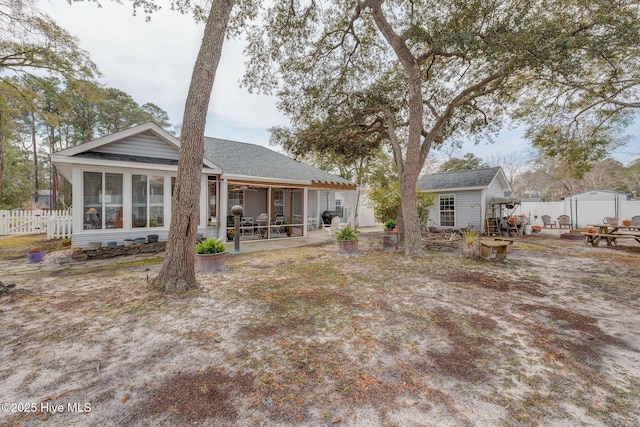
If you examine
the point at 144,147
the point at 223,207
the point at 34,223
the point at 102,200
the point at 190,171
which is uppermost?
the point at 144,147

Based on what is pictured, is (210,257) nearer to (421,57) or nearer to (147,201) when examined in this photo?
(147,201)

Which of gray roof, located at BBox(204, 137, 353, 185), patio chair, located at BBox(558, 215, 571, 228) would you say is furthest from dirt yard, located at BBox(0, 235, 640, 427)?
patio chair, located at BBox(558, 215, 571, 228)

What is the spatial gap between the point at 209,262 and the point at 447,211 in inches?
571

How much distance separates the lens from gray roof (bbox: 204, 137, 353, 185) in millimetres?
10133

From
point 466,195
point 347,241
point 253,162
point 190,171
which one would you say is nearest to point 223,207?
point 253,162

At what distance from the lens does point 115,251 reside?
7492mm

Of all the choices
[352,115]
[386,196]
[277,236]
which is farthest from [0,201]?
[386,196]

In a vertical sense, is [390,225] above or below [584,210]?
below

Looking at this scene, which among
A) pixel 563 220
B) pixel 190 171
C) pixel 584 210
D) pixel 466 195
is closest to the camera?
pixel 190 171

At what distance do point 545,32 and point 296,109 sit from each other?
24.4ft

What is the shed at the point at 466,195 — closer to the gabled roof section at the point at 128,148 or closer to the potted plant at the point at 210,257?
the gabled roof section at the point at 128,148

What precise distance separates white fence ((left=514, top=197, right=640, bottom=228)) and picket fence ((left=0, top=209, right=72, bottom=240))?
25581mm

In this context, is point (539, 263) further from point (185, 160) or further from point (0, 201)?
point (0, 201)

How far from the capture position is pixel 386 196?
39.8ft
